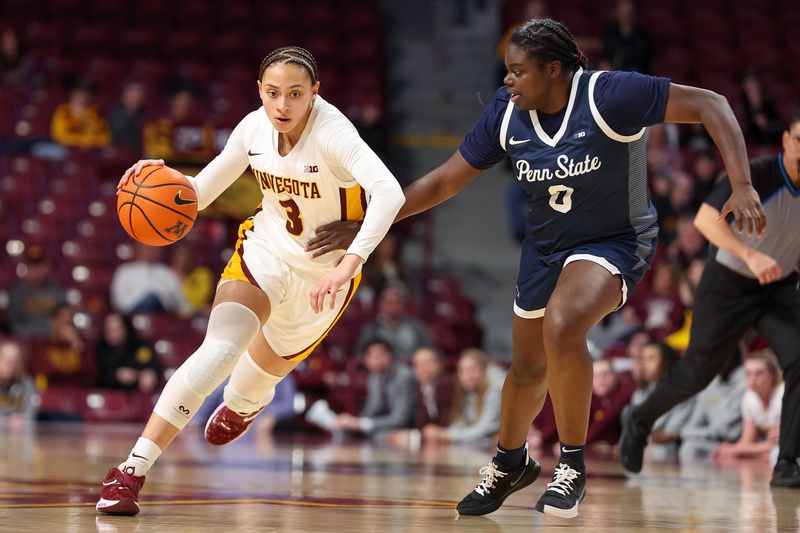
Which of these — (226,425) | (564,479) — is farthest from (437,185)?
(226,425)

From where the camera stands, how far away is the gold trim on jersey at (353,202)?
226 inches

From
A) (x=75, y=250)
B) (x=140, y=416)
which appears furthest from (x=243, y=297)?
(x=75, y=250)

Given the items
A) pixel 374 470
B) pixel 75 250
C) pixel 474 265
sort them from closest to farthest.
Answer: pixel 374 470, pixel 75 250, pixel 474 265

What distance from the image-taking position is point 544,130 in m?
5.27

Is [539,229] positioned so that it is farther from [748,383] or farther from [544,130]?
[748,383]

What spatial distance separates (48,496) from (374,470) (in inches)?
106

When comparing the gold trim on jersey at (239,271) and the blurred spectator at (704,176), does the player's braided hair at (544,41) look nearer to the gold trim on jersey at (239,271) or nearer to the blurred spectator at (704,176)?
the gold trim on jersey at (239,271)

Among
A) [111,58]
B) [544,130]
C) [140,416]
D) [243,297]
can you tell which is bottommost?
[140,416]

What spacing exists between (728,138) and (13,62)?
516 inches

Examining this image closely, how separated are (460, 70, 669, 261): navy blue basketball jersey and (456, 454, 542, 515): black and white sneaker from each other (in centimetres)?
95

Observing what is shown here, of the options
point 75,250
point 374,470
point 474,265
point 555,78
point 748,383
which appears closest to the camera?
point 555,78

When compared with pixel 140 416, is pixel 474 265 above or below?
above

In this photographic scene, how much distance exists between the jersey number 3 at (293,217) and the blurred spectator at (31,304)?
8.12m

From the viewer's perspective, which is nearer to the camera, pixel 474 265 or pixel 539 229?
pixel 539 229
